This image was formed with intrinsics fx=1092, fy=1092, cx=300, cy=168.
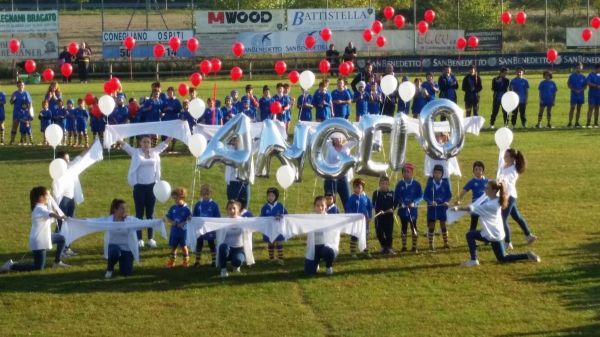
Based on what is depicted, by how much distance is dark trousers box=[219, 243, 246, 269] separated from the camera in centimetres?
1534

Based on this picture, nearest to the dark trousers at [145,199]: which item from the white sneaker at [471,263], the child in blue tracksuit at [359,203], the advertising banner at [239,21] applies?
the child in blue tracksuit at [359,203]

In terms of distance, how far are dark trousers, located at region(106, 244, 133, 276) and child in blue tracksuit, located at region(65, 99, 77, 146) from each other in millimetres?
12499

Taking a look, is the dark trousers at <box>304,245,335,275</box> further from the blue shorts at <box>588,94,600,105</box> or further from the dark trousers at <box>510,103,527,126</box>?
the blue shorts at <box>588,94,600,105</box>

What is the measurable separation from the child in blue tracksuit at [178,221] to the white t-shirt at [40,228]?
1.71m

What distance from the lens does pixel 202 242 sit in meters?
15.9

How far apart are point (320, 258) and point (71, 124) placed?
14.0m

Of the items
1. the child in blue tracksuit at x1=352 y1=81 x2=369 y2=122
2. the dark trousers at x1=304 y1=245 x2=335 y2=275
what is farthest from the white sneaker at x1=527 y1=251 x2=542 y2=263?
the child in blue tracksuit at x1=352 y1=81 x2=369 y2=122

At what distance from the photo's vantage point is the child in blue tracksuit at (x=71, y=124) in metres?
27.4

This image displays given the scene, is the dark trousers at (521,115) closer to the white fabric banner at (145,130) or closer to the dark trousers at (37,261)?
the white fabric banner at (145,130)

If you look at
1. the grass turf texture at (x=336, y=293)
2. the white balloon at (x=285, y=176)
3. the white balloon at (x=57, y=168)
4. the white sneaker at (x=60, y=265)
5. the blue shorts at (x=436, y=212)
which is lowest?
the grass turf texture at (x=336, y=293)

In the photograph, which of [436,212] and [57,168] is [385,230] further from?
[57,168]

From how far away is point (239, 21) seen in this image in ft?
174

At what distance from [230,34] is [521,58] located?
46.3ft

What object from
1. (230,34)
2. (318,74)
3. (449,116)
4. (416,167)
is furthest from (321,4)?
(449,116)
